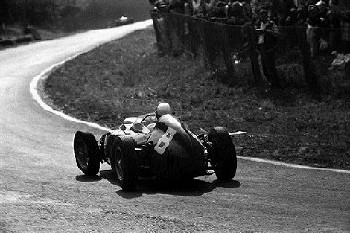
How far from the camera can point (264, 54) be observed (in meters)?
19.0

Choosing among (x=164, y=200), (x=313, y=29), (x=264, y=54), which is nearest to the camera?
(x=164, y=200)

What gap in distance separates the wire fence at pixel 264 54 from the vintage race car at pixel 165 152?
571cm

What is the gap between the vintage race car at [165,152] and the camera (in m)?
11.4

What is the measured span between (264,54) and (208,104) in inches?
69.0

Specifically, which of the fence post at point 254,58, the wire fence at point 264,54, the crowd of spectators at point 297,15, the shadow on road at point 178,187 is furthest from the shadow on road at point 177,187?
the fence post at point 254,58

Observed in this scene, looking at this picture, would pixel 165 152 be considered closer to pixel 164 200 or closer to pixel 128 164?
pixel 128 164

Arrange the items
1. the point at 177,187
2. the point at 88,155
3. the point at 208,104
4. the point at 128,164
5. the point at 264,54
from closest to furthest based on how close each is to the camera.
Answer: the point at 128,164 → the point at 177,187 → the point at 88,155 → the point at 264,54 → the point at 208,104

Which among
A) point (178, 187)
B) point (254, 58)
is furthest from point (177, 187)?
point (254, 58)

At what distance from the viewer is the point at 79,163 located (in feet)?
43.9

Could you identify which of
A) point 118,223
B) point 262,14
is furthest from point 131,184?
point 262,14

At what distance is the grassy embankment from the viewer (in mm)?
14336

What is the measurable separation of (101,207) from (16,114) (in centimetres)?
1009

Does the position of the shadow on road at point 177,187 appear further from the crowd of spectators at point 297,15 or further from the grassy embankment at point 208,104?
the crowd of spectators at point 297,15

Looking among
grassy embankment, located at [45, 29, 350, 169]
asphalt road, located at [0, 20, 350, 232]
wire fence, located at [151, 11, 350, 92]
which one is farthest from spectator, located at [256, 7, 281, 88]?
asphalt road, located at [0, 20, 350, 232]
